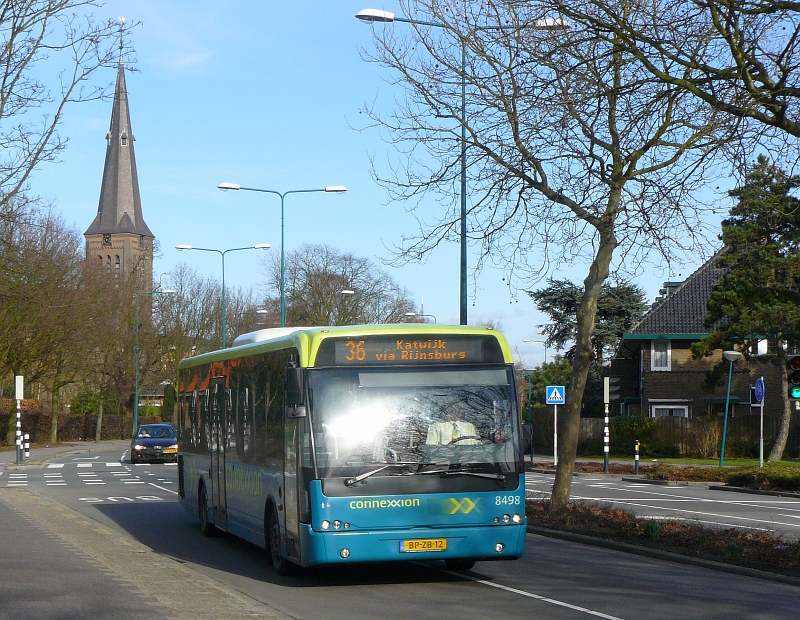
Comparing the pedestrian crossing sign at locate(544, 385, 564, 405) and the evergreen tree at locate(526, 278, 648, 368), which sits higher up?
the evergreen tree at locate(526, 278, 648, 368)

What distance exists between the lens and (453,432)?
465 inches

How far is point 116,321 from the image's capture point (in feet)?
225

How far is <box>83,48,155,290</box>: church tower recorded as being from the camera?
112 meters

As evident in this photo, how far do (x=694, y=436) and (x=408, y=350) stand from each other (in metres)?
39.4

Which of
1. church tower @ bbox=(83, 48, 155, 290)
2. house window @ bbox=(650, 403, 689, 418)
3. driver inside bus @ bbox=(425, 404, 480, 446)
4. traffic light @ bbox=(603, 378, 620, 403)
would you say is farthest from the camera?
church tower @ bbox=(83, 48, 155, 290)

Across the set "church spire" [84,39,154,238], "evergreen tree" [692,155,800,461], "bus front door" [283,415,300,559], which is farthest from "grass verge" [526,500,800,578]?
"church spire" [84,39,154,238]

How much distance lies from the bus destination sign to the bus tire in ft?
7.07

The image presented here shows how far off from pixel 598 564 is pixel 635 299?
168ft

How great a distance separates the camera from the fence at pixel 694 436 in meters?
48.2

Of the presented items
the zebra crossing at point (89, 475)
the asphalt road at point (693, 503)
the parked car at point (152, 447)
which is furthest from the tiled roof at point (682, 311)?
the zebra crossing at point (89, 475)

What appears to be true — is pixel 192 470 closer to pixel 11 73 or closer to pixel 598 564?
pixel 598 564

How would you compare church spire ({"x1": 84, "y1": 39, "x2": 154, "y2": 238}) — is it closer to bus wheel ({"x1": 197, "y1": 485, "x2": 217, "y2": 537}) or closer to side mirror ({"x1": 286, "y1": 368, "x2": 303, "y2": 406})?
bus wheel ({"x1": 197, "y1": 485, "x2": 217, "y2": 537})

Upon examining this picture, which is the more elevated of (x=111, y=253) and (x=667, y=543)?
(x=111, y=253)

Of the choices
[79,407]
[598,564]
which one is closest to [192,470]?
[598,564]
